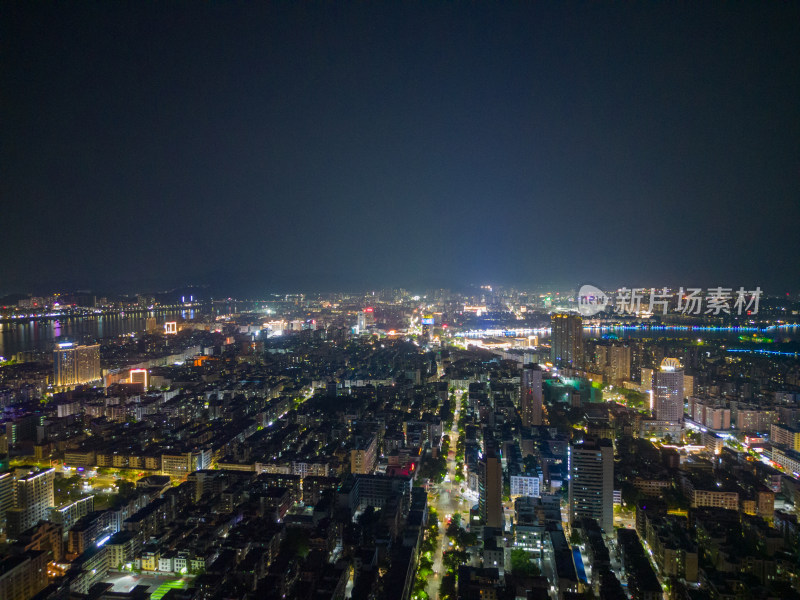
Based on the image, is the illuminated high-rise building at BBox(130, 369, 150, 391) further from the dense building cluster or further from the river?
the river

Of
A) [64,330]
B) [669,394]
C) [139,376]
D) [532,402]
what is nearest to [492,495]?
[532,402]

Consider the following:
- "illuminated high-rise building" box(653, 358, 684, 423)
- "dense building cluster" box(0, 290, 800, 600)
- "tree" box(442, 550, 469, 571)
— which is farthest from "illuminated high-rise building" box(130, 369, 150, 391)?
"illuminated high-rise building" box(653, 358, 684, 423)

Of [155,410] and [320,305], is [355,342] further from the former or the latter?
[320,305]

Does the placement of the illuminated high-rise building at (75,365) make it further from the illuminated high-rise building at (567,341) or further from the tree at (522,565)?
the illuminated high-rise building at (567,341)

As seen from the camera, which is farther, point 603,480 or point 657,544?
point 603,480

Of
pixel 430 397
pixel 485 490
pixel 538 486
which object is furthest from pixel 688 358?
pixel 485 490

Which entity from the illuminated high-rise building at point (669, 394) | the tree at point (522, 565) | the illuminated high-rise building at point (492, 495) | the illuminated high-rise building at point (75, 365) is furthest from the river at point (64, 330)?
the illuminated high-rise building at point (669, 394)
